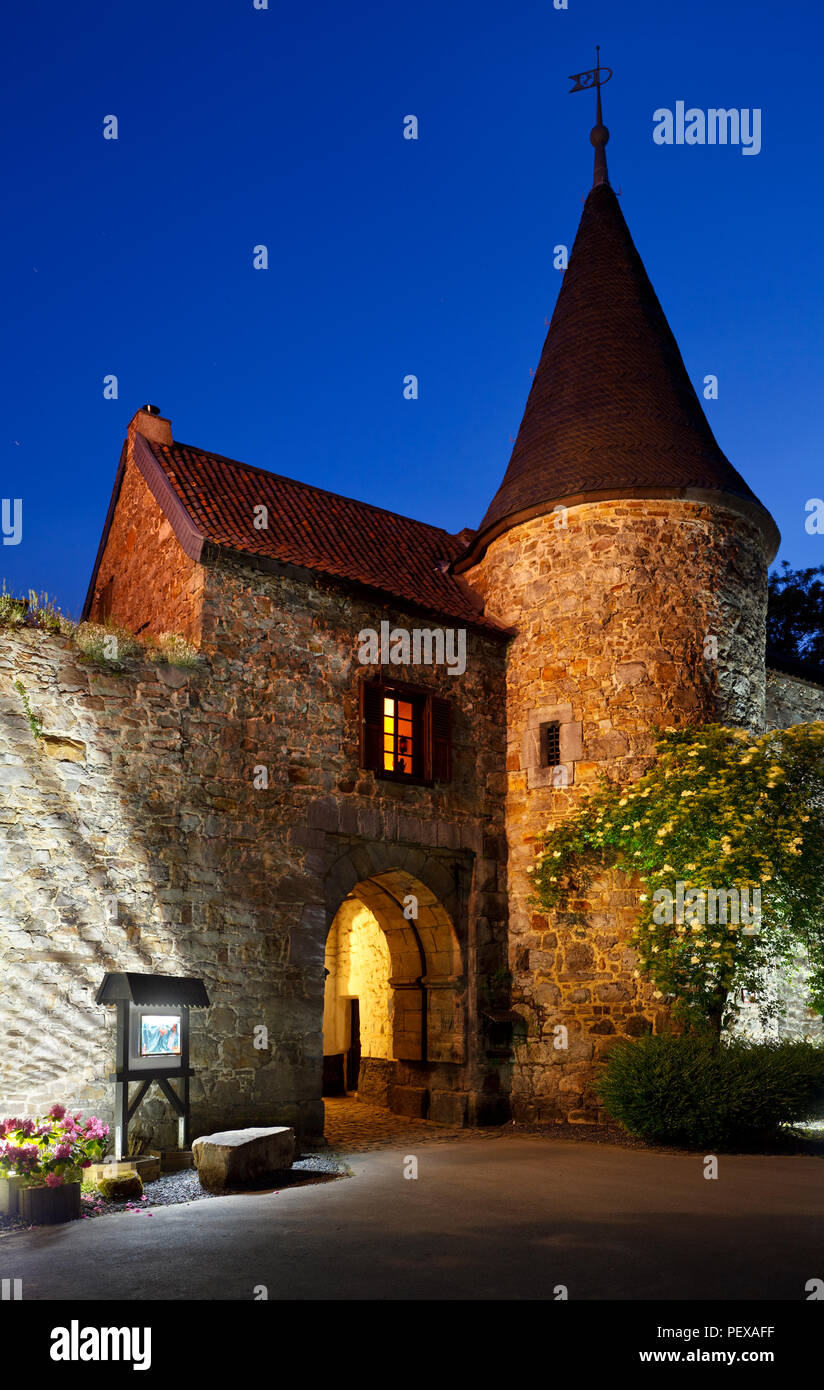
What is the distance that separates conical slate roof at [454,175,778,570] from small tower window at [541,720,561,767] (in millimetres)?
2880

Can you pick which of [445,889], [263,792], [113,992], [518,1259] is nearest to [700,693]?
[445,889]

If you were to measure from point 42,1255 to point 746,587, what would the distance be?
1145 centimetres

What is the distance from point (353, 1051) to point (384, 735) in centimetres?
686

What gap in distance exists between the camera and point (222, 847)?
449 inches

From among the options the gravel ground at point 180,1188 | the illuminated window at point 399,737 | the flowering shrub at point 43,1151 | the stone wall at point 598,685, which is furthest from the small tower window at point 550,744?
the flowering shrub at point 43,1151

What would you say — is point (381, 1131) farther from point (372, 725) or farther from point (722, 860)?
point (722, 860)

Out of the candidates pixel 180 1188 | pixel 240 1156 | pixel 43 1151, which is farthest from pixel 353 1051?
pixel 43 1151

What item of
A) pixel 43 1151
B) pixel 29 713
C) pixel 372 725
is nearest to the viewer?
pixel 43 1151

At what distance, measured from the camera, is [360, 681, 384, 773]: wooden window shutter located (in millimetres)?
12934

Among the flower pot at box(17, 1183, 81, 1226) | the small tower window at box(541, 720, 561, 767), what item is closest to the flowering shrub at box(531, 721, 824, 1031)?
the small tower window at box(541, 720, 561, 767)

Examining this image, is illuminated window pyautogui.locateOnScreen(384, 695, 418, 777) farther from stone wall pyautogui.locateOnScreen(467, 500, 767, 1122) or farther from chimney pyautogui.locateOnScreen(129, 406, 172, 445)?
chimney pyautogui.locateOnScreen(129, 406, 172, 445)

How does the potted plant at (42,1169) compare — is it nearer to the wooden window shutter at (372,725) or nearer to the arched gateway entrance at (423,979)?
the arched gateway entrance at (423,979)

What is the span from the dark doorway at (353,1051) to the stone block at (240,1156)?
8438 millimetres

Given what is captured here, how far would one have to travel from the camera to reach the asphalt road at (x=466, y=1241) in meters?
5.45
